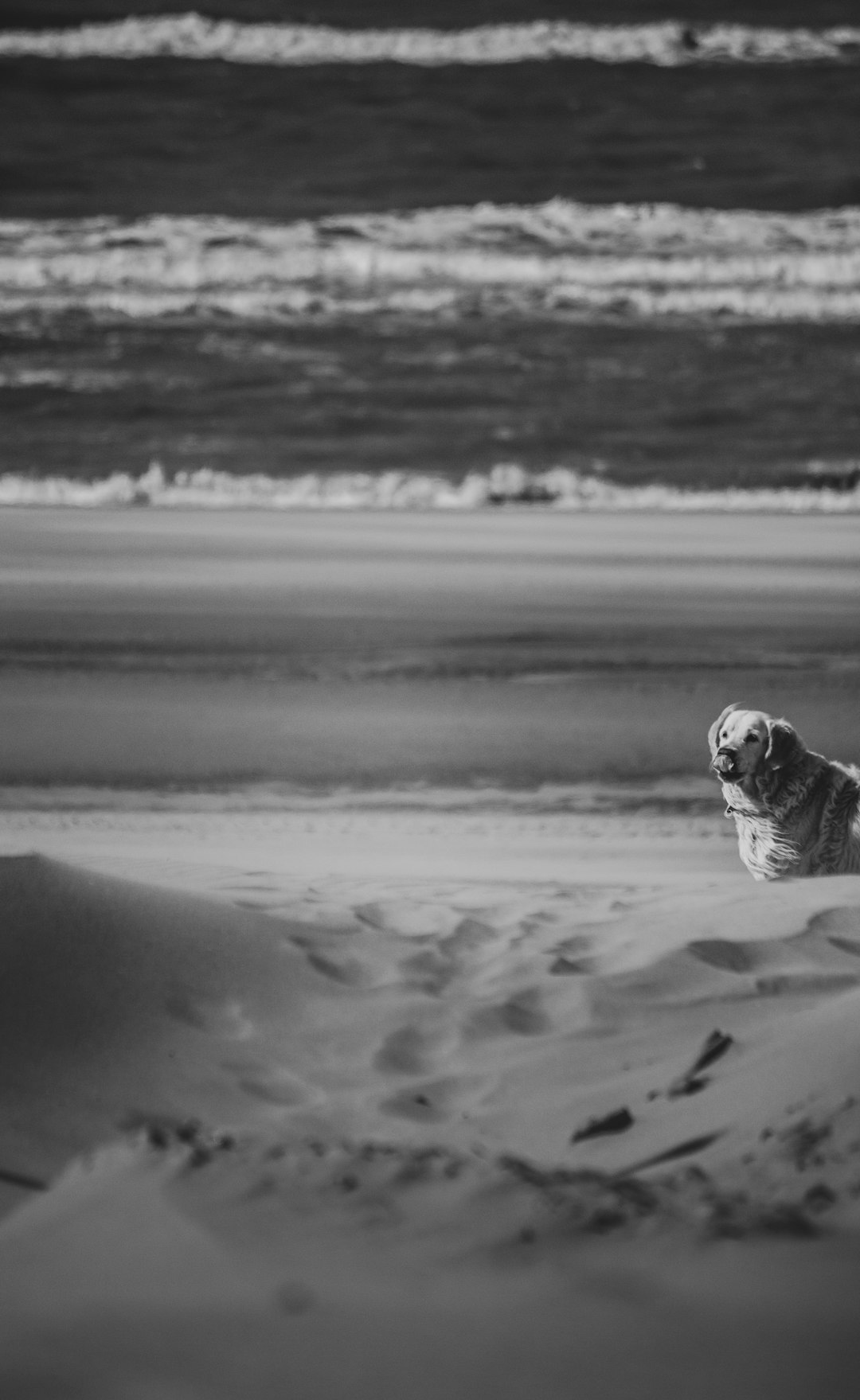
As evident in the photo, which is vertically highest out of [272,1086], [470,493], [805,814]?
[470,493]

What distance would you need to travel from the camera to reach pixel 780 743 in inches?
103

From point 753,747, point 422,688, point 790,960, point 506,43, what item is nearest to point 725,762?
point 753,747

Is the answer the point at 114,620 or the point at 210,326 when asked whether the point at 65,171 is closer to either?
the point at 210,326

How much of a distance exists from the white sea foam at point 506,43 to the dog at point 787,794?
3577 mm

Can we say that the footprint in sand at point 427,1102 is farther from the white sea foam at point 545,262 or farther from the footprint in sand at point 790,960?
the white sea foam at point 545,262

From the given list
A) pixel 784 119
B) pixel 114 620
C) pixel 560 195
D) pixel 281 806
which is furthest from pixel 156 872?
pixel 784 119

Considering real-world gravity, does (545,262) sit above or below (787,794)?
above

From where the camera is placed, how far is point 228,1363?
1.08 meters

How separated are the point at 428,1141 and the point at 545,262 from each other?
14.5 ft

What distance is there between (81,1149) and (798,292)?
465 cm

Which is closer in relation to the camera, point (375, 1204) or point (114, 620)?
point (375, 1204)

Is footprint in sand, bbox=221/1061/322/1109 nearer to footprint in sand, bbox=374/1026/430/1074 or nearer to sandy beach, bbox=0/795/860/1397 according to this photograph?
sandy beach, bbox=0/795/860/1397

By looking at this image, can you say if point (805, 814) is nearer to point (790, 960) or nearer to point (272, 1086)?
point (790, 960)

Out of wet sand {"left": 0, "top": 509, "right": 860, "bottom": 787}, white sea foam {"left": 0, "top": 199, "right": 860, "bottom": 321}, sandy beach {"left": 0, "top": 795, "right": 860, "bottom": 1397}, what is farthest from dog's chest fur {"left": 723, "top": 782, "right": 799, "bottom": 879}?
white sea foam {"left": 0, "top": 199, "right": 860, "bottom": 321}
